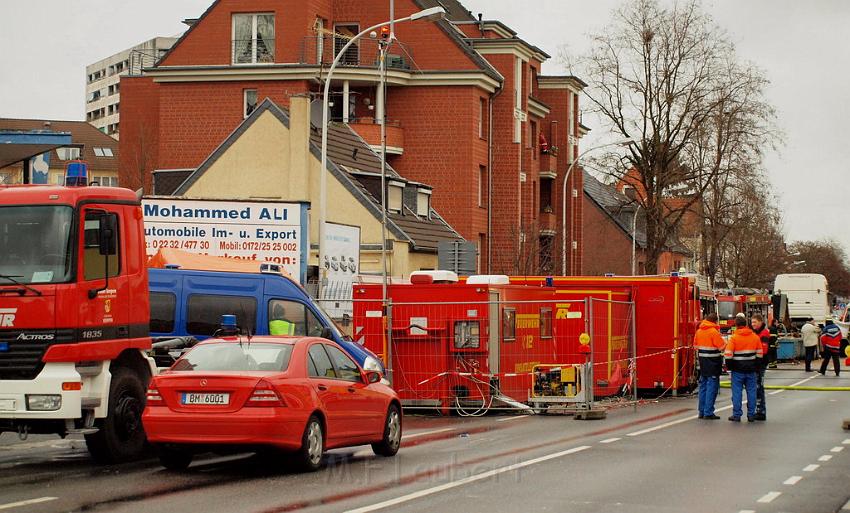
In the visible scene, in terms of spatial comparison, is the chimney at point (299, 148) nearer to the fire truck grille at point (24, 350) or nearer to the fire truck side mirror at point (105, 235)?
the fire truck side mirror at point (105, 235)

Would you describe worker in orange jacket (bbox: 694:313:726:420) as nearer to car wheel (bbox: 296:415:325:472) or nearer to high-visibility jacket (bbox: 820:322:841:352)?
car wheel (bbox: 296:415:325:472)

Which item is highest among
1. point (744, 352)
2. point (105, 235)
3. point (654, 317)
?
point (105, 235)

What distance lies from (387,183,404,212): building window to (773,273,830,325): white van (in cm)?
2845

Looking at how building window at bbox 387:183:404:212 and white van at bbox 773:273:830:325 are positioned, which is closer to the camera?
building window at bbox 387:183:404:212

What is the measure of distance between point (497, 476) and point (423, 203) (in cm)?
3892

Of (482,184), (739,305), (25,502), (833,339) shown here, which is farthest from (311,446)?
(482,184)

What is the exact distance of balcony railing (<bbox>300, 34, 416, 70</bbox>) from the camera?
57969mm

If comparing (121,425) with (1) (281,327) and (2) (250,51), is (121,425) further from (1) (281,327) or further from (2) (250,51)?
(2) (250,51)

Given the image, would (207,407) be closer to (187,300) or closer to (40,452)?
(40,452)

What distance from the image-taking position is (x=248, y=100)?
2319 inches

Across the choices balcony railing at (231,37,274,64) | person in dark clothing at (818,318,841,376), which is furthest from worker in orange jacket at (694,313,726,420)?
balcony railing at (231,37,274,64)

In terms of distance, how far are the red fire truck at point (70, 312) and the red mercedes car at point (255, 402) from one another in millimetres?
1231

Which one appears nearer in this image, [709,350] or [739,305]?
[709,350]

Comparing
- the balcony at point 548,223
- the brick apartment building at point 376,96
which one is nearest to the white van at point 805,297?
the balcony at point 548,223
